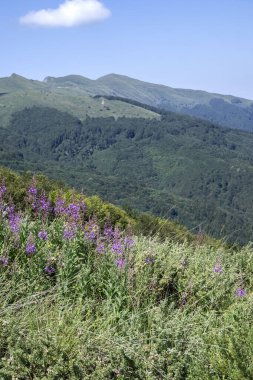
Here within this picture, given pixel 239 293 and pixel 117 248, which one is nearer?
pixel 239 293

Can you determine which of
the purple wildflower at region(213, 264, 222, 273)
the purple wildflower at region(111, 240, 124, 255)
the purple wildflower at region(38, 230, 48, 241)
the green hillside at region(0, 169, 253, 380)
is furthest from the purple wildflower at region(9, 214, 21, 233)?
the purple wildflower at region(213, 264, 222, 273)

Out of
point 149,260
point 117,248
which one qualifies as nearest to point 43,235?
point 117,248

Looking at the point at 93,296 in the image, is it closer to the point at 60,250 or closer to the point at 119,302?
the point at 119,302

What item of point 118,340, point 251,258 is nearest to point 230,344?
point 118,340

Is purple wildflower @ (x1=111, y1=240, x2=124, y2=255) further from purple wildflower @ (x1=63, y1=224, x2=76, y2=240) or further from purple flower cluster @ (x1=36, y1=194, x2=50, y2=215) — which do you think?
purple flower cluster @ (x1=36, y1=194, x2=50, y2=215)

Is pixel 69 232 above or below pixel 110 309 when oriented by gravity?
above

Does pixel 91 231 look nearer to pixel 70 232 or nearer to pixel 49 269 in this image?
pixel 70 232

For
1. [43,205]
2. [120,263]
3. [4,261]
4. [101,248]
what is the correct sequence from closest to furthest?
[4,261], [120,263], [101,248], [43,205]

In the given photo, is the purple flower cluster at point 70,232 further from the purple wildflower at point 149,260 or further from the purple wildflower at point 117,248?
the purple wildflower at point 149,260

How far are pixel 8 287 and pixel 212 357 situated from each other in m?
1.83

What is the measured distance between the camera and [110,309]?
13.8ft

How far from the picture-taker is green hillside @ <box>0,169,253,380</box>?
3.15 meters

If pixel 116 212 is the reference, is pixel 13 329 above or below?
above

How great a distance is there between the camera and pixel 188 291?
4977 mm
